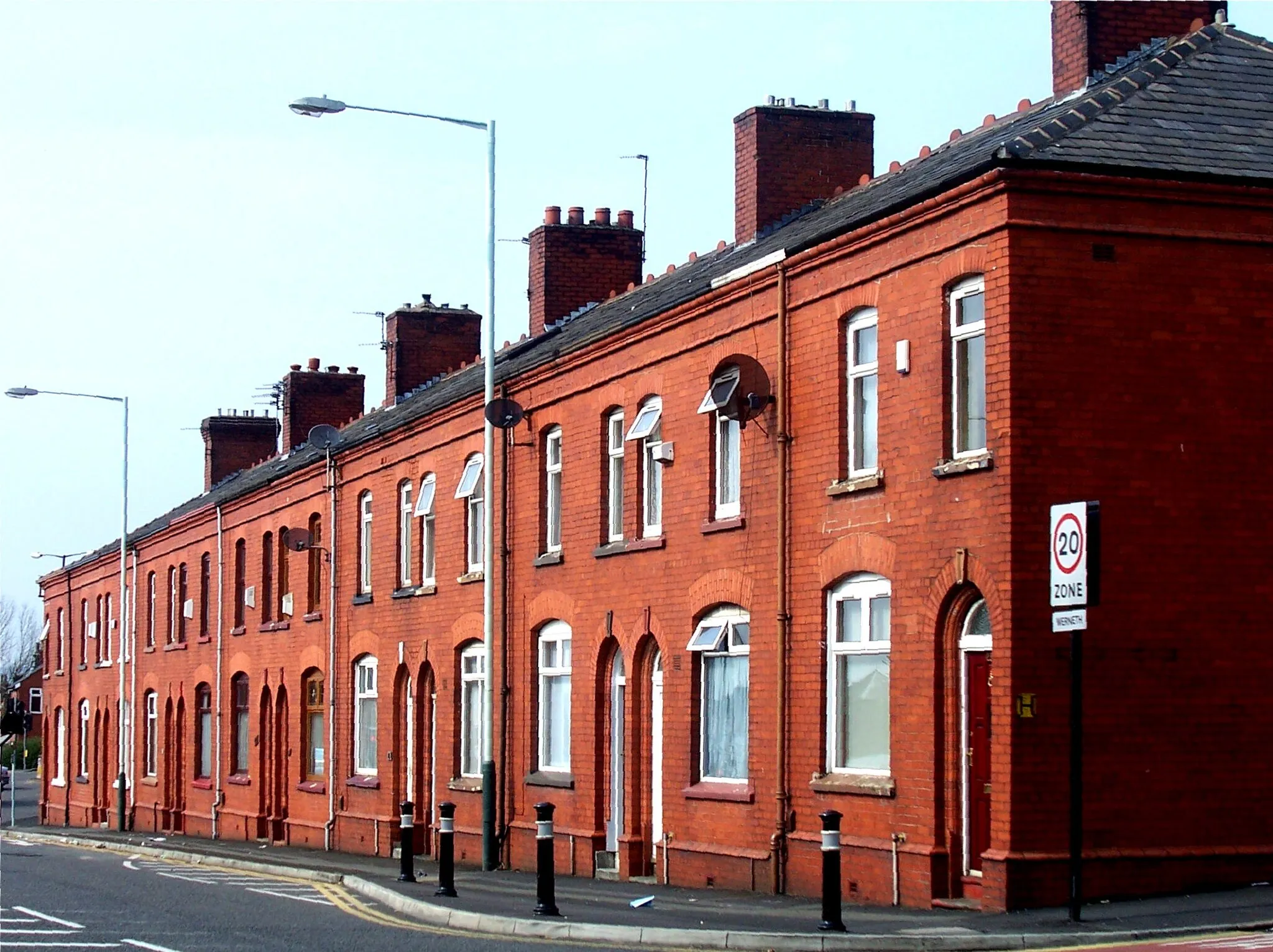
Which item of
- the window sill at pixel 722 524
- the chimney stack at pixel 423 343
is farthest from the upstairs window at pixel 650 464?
the chimney stack at pixel 423 343

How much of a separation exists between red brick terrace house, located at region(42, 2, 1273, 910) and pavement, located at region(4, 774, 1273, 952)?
645 millimetres

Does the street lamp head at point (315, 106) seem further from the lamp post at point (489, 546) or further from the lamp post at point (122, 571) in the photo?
the lamp post at point (122, 571)

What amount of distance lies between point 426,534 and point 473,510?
2.31 metres

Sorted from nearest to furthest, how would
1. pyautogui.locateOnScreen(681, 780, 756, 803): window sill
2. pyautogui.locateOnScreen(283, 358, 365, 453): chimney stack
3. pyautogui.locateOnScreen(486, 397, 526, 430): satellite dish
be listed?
pyautogui.locateOnScreen(681, 780, 756, 803): window sill, pyautogui.locateOnScreen(486, 397, 526, 430): satellite dish, pyautogui.locateOnScreen(283, 358, 365, 453): chimney stack

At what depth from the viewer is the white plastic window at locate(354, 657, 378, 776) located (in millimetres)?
34688

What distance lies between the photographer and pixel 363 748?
116 feet

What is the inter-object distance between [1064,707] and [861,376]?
4.32 m

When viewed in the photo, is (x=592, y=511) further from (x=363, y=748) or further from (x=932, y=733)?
(x=363, y=748)

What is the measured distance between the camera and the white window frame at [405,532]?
32.9 m

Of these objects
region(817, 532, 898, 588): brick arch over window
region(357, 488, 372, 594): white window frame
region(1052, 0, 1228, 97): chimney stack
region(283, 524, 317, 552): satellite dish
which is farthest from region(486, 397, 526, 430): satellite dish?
region(283, 524, 317, 552): satellite dish

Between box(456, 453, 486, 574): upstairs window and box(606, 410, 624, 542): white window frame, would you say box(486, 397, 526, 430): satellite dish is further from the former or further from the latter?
box(456, 453, 486, 574): upstairs window

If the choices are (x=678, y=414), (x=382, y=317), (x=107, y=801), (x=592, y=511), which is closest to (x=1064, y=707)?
(x=678, y=414)

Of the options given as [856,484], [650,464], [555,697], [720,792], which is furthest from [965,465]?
[555,697]

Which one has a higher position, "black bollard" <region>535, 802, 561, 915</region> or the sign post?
the sign post
